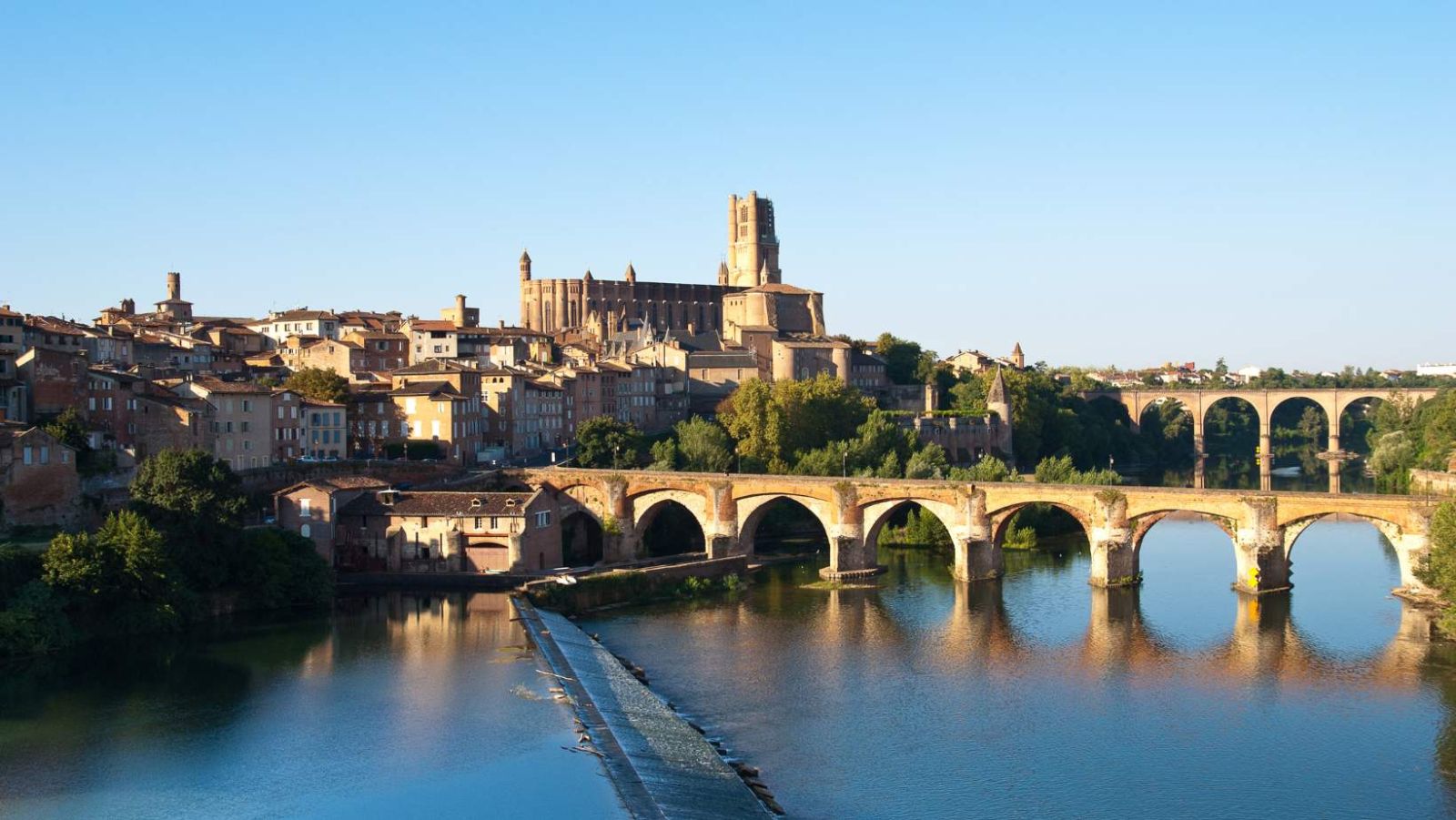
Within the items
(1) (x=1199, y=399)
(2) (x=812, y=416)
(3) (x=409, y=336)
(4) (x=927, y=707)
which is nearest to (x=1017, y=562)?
(2) (x=812, y=416)

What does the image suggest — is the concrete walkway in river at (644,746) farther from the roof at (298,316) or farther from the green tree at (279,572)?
the roof at (298,316)

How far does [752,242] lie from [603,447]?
5659 centimetres

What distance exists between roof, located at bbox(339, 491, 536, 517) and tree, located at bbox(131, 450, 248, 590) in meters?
4.79

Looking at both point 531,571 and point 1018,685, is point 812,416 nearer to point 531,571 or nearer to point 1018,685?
point 531,571

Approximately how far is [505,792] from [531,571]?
18388 millimetres

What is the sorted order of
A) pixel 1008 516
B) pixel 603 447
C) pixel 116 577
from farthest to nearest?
pixel 603 447
pixel 1008 516
pixel 116 577

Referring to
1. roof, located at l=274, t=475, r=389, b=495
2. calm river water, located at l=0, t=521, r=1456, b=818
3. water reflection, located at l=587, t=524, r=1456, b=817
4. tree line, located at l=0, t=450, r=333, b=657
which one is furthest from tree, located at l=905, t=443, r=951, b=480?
tree line, located at l=0, t=450, r=333, b=657

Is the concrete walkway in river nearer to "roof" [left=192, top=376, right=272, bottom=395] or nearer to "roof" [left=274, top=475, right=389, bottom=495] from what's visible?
"roof" [left=274, top=475, right=389, bottom=495]

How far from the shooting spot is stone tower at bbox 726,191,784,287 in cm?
10700

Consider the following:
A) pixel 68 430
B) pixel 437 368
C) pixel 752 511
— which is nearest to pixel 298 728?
pixel 68 430

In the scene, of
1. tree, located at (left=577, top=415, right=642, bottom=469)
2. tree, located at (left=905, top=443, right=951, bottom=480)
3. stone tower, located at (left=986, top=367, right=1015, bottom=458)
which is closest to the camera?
tree, located at (left=577, top=415, right=642, bottom=469)

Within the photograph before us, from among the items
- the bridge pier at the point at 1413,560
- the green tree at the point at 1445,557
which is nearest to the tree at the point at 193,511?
the green tree at the point at 1445,557

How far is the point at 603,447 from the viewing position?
52406 millimetres

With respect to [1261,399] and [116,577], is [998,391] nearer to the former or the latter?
[1261,399]
